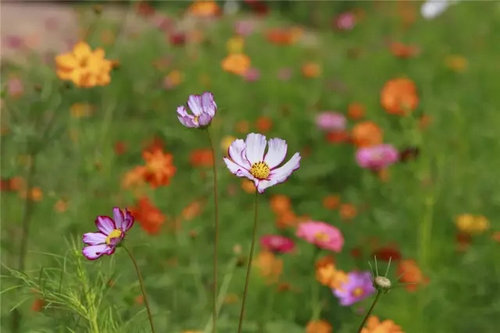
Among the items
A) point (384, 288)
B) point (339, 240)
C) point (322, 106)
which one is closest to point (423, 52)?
point (322, 106)

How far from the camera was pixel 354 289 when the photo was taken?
1.20m

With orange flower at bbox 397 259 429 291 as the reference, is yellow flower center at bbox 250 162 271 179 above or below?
above

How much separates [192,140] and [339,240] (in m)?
1.30

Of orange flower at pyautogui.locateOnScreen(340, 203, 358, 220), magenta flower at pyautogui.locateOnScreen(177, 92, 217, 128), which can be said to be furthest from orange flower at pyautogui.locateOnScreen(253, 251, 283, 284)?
magenta flower at pyautogui.locateOnScreen(177, 92, 217, 128)

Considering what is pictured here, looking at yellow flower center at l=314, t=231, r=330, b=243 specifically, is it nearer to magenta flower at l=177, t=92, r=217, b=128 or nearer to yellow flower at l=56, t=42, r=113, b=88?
yellow flower at l=56, t=42, r=113, b=88

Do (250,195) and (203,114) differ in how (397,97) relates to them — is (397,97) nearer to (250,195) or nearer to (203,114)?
(250,195)

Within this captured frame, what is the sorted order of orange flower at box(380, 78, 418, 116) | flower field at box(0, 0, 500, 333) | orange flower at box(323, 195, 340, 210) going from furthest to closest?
1. orange flower at box(323, 195, 340, 210)
2. orange flower at box(380, 78, 418, 116)
3. flower field at box(0, 0, 500, 333)

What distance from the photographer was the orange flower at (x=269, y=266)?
149 cm

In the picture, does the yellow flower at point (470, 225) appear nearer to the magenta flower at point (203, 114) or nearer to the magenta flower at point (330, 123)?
the magenta flower at point (330, 123)

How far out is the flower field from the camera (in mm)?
897

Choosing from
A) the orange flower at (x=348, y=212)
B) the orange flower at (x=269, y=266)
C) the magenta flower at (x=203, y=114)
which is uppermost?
the magenta flower at (x=203, y=114)

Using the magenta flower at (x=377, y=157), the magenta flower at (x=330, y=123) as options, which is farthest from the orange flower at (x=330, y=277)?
the magenta flower at (x=330, y=123)

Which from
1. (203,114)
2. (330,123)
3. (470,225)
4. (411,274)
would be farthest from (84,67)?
(330,123)

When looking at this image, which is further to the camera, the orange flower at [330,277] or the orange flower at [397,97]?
the orange flower at [397,97]
